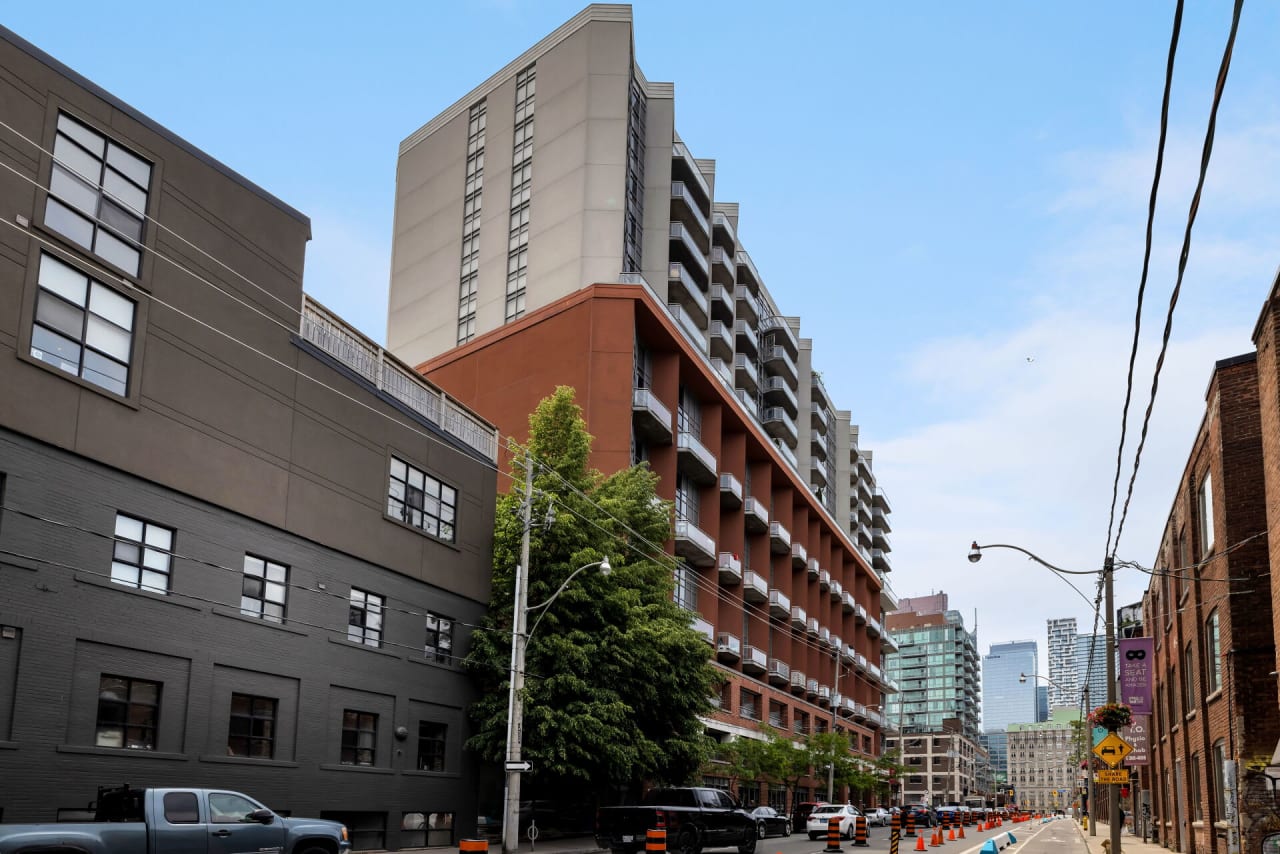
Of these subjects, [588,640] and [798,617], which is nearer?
[588,640]

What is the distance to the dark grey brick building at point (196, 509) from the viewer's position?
21906 millimetres

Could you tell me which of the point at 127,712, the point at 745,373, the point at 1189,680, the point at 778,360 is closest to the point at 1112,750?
the point at 1189,680

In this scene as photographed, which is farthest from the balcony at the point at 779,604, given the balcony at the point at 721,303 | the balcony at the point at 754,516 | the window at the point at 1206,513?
the window at the point at 1206,513

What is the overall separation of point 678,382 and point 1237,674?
→ 1415 inches

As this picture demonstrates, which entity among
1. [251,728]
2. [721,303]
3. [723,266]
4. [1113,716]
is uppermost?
[723,266]

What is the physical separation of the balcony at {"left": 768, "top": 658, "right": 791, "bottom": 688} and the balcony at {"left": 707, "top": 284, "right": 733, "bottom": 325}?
21737 millimetres

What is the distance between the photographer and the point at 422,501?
34.3m

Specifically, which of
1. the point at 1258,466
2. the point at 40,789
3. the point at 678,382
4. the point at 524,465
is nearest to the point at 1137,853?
the point at 1258,466

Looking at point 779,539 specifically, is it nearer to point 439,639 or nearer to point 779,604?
point 779,604

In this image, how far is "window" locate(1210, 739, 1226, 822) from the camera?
29344 mm

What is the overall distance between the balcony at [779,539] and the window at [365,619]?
46331 mm

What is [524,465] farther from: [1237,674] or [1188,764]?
[1188,764]

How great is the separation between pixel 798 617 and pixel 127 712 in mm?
61099

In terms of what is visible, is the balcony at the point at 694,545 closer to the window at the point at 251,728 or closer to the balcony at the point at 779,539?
the balcony at the point at 779,539
